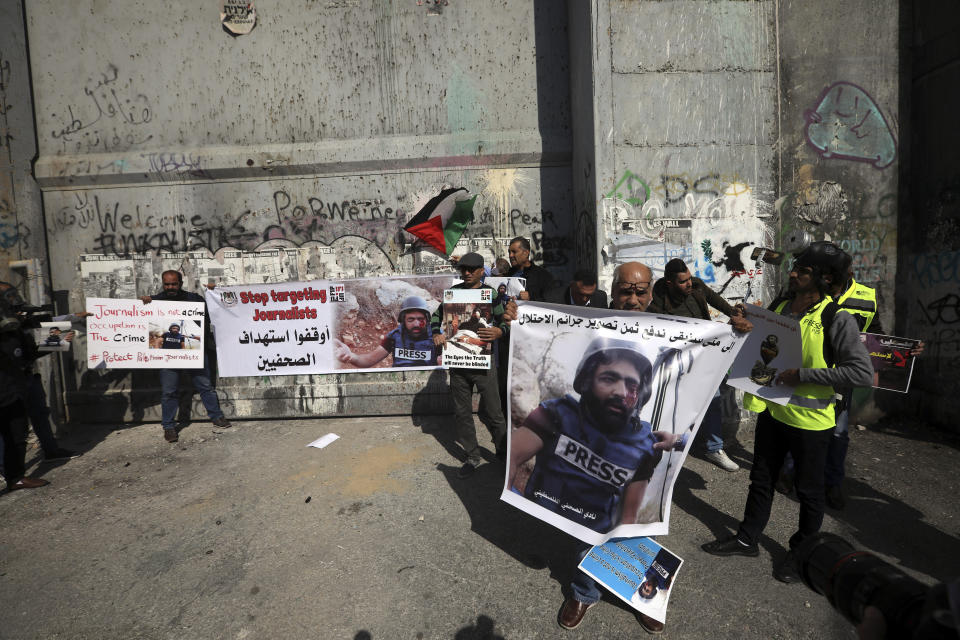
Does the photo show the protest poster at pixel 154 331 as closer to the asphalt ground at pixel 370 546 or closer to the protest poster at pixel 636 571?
the asphalt ground at pixel 370 546

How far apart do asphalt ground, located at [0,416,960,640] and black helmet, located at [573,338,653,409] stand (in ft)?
4.25

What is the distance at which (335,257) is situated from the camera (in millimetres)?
6422

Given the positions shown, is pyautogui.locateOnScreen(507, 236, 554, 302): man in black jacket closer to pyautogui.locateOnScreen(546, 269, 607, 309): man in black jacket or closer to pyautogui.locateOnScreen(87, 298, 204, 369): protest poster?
pyautogui.locateOnScreen(546, 269, 607, 309): man in black jacket

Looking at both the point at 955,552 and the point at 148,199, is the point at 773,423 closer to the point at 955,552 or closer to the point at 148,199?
the point at 955,552

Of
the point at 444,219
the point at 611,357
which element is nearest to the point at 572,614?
the point at 611,357

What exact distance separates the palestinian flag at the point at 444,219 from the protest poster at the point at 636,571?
4374 mm

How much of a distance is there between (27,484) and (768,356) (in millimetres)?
6303

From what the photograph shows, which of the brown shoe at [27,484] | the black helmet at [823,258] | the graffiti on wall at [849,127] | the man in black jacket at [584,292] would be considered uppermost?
the graffiti on wall at [849,127]

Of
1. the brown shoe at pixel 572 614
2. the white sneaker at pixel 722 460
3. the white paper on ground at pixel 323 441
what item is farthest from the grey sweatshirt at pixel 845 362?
the white paper on ground at pixel 323 441

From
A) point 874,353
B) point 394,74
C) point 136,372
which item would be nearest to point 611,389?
point 874,353

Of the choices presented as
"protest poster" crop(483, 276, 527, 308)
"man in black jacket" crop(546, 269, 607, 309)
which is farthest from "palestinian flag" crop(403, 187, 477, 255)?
"man in black jacket" crop(546, 269, 607, 309)

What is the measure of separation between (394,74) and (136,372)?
501 cm

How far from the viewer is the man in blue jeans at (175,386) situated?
18.8ft

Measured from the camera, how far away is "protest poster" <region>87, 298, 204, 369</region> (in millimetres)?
5773
